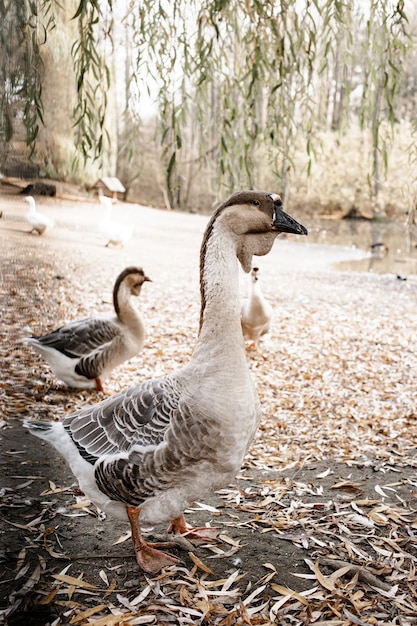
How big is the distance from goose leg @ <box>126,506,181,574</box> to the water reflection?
40.5 ft

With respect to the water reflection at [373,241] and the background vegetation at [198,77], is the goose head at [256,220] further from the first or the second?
the water reflection at [373,241]

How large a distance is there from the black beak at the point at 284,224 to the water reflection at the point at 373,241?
40.0 ft

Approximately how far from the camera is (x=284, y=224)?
2170 millimetres

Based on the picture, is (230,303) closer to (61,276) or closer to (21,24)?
(21,24)

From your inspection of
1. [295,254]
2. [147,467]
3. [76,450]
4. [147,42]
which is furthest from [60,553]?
[295,254]

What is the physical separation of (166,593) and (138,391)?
32.3 inches

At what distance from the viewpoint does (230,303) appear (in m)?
2.25

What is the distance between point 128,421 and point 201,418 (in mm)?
367

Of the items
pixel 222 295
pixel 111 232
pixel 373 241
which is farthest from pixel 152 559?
pixel 373 241

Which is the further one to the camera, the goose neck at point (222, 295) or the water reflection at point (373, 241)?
the water reflection at point (373, 241)

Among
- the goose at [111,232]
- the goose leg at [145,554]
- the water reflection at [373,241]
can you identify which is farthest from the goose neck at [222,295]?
the water reflection at [373,241]

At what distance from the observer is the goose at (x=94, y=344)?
14.3 ft

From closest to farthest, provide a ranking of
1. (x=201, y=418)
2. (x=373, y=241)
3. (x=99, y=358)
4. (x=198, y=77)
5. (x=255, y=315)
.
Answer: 1. (x=201, y=418)
2. (x=198, y=77)
3. (x=99, y=358)
4. (x=255, y=315)
5. (x=373, y=241)

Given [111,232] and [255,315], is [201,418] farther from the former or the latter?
[111,232]
